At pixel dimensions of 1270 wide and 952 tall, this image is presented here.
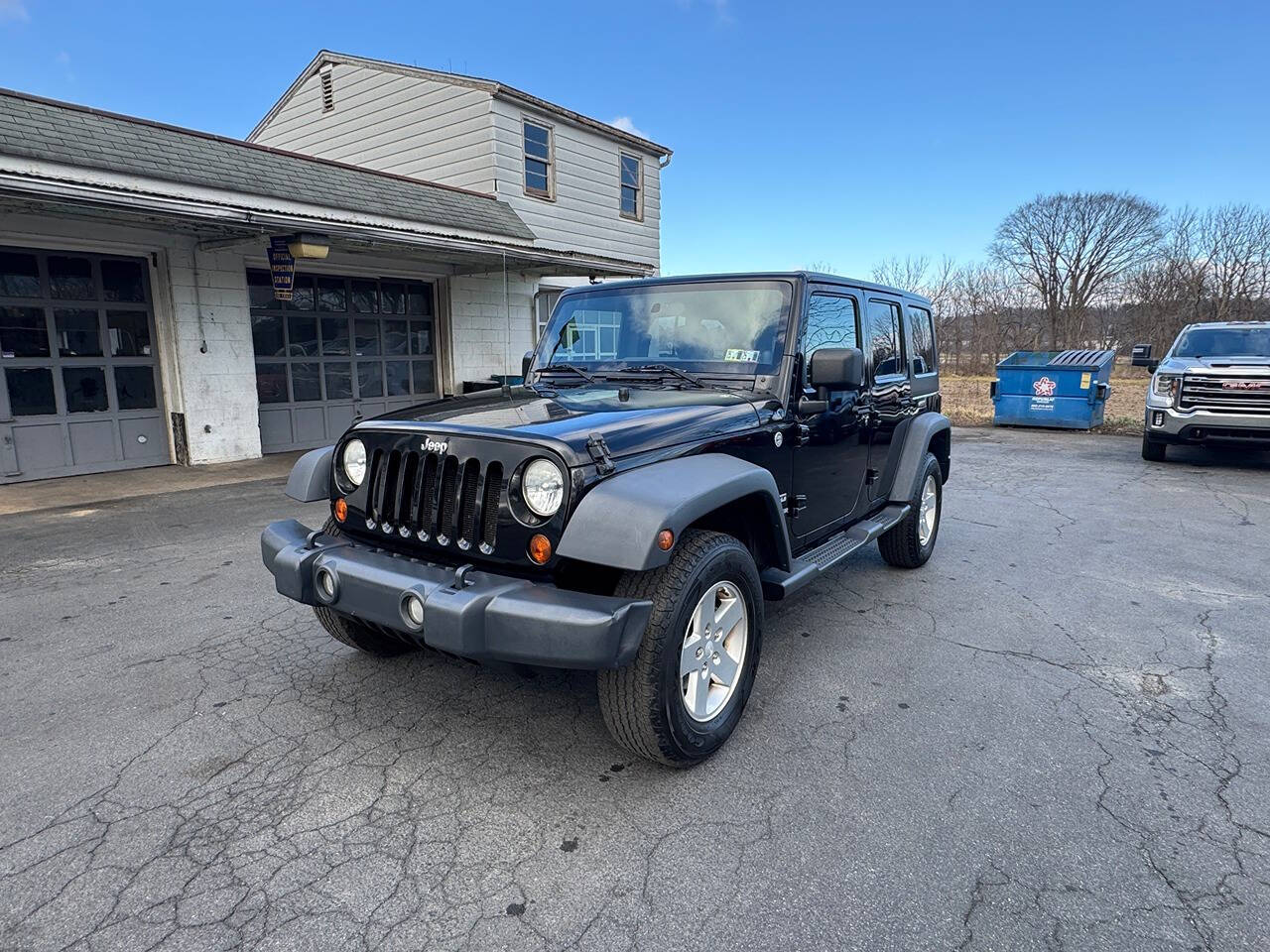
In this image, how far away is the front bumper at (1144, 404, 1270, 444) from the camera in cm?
855

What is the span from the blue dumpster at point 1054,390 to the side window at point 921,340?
9.18 metres

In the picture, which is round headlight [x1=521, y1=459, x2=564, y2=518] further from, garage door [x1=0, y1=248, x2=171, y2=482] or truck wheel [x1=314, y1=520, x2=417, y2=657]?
garage door [x1=0, y1=248, x2=171, y2=482]

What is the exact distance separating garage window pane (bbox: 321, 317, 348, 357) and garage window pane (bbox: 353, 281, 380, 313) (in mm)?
334

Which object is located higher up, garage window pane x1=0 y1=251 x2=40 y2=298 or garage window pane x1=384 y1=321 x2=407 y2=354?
garage window pane x1=0 y1=251 x2=40 y2=298

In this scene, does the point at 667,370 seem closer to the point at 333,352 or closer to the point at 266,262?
the point at 266,262

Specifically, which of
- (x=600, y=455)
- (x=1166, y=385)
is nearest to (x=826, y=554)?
(x=600, y=455)

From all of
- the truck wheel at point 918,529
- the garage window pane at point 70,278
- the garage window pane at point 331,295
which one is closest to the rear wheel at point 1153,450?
the truck wheel at point 918,529

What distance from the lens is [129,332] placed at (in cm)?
905

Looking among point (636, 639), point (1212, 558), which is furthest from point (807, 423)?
point (1212, 558)

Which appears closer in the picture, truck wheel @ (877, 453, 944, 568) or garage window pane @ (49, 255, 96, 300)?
truck wheel @ (877, 453, 944, 568)

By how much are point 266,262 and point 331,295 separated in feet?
3.64

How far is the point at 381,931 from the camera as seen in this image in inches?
77.7

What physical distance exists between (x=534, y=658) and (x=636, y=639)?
324 mm

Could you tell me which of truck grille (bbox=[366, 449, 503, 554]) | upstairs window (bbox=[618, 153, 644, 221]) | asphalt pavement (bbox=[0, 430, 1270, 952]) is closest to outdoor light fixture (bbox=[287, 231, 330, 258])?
asphalt pavement (bbox=[0, 430, 1270, 952])
